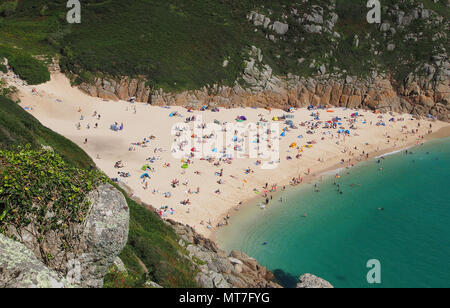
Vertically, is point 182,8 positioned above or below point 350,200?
above

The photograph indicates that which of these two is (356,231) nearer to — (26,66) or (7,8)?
(26,66)

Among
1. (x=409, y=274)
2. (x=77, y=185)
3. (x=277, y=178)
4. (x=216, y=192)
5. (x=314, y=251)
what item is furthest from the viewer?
(x=277, y=178)

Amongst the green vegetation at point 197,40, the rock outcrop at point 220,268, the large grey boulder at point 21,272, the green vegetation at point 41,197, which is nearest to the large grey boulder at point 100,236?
the green vegetation at point 41,197

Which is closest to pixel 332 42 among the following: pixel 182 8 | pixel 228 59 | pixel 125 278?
pixel 228 59

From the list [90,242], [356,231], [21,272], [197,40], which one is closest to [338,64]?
[197,40]

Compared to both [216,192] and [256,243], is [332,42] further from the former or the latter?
[256,243]

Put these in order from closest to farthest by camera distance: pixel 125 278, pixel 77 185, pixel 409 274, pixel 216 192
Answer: pixel 77 185, pixel 125 278, pixel 409 274, pixel 216 192

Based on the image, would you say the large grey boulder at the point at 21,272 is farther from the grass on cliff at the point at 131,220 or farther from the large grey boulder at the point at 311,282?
the large grey boulder at the point at 311,282
